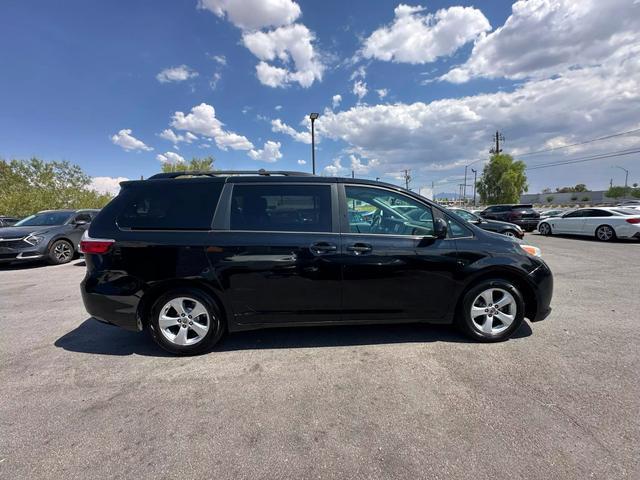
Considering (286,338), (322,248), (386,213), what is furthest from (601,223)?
(286,338)

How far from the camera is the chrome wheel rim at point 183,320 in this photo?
10.3 ft

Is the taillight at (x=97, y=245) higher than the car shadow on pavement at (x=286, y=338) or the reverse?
higher

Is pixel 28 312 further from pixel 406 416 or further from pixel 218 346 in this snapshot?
pixel 406 416

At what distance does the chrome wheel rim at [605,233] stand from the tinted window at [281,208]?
1433 centimetres

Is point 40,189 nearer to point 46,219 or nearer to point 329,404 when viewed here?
point 46,219

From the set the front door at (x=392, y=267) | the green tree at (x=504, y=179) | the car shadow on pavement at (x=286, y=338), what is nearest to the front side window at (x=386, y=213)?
the front door at (x=392, y=267)

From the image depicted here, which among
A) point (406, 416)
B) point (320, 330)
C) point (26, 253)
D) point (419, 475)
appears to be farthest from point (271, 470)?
point (26, 253)

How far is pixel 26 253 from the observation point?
799 centimetres

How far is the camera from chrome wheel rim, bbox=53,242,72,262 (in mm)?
8539

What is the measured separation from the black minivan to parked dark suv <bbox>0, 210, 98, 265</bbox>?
719 centimetres

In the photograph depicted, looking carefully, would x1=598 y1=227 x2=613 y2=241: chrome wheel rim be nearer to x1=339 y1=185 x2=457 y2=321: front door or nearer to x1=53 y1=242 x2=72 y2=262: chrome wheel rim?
x1=339 y1=185 x2=457 y2=321: front door

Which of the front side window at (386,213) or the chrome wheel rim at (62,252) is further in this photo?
the chrome wheel rim at (62,252)

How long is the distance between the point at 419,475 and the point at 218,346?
239cm

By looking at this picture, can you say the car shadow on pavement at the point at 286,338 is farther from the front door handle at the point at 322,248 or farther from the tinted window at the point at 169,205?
the tinted window at the point at 169,205
